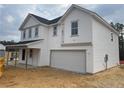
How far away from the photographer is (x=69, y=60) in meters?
13.8

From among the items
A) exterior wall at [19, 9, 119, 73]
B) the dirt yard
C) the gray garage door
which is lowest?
the dirt yard

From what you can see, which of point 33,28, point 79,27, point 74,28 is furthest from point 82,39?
point 33,28

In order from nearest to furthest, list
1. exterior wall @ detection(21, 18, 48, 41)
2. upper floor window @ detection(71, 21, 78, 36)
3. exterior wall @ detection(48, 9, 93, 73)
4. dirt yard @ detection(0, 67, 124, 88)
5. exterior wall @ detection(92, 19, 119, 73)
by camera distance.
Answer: dirt yard @ detection(0, 67, 124, 88)
exterior wall @ detection(48, 9, 93, 73)
exterior wall @ detection(92, 19, 119, 73)
upper floor window @ detection(71, 21, 78, 36)
exterior wall @ detection(21, 18, 48, 41)

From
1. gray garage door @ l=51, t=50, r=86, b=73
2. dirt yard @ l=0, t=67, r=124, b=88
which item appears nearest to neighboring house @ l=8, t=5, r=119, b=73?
gray garage door @ l=51, t=50, r=86, b=73

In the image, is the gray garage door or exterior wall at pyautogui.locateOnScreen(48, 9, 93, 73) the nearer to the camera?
exterior wall at pyautogui.locateOnScreen(48, 9, 93, 73)

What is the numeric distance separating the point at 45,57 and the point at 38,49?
4.75 feet

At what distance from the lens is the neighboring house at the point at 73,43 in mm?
12117

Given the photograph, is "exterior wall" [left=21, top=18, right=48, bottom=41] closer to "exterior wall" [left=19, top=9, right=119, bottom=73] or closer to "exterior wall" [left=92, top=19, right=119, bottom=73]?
"exterior wall" [left=19, top=9, right=119, bottom=73]

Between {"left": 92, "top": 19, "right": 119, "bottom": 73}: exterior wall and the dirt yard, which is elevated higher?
{"left": 92, "top": 19, "right": 119, "bottom": 73}: exterior wall

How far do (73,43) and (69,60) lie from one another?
2022 mm

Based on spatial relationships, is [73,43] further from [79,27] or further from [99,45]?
[99,45]

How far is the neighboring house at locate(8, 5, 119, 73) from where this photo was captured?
12.1 meters

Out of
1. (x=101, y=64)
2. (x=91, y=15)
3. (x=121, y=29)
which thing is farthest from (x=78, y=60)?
(x=121, y=29)

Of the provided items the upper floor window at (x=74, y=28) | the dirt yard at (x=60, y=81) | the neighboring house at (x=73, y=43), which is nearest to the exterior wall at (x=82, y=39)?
the neighboring house at (x=73, y=43)
